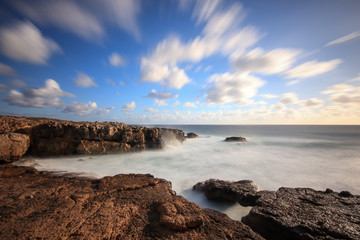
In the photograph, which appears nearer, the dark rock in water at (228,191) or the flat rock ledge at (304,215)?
the flat rock ledge at (304,215)

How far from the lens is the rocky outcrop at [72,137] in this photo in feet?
28.6

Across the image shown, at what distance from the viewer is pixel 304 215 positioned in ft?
10.0

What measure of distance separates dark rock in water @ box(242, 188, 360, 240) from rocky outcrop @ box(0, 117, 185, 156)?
966cm

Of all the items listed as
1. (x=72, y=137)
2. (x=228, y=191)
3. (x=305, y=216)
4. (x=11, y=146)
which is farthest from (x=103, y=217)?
(x=72, y=137)

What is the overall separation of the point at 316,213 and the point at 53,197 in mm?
5727

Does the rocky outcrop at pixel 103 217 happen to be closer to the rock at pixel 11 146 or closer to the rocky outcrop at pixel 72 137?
the rock at pixel 11 146

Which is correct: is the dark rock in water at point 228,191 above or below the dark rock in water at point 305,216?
below

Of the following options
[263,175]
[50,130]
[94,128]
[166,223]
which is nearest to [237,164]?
[263,175]

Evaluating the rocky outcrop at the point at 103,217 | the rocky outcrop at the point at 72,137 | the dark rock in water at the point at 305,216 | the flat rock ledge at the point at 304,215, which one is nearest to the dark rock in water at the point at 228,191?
the flat rock ledge at the point at 304,215

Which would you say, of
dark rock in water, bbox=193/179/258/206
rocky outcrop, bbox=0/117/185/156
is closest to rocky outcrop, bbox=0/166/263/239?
dark rock in water, bbox=193/179/258/206

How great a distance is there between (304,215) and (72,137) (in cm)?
1194

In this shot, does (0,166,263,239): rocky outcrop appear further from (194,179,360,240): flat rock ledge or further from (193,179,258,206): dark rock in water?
(193,179,258,206): dark rock in water

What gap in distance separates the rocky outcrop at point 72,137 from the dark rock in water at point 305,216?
9.66m

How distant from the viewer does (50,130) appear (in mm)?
9008
